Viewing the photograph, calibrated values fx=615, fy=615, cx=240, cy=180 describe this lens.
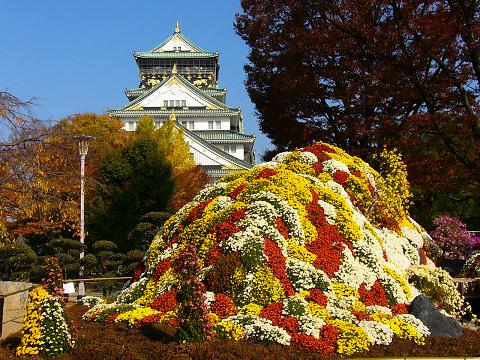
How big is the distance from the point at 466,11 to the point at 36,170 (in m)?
14.5

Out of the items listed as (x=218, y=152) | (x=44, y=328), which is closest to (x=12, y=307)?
(x=44, y=328)

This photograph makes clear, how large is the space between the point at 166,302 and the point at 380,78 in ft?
43.2

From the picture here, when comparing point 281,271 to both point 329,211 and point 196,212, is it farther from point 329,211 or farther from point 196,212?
point 196,212

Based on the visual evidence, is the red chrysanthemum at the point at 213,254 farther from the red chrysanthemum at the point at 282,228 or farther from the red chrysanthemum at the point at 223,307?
the red chrysanthemum at the point at 282,228

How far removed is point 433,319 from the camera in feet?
36.7

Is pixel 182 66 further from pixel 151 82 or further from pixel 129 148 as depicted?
pixel 129 148

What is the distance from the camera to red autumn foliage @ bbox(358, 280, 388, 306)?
11.8 meters

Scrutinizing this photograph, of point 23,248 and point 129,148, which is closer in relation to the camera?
point 23,248

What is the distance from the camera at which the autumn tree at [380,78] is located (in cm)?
1983

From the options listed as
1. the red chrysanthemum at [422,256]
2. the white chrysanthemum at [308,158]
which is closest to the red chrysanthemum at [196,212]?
the white chrysanthemum at [308,158]

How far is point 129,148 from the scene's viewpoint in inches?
1361

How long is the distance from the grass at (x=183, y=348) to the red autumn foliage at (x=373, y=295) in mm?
1605

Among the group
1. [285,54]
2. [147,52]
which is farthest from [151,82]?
[285,54]

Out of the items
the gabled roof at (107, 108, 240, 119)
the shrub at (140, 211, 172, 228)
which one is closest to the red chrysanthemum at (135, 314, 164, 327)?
the shrub at (140, 211, 172, 228)
